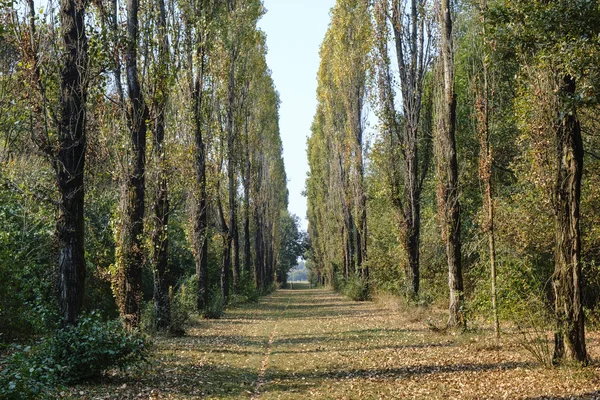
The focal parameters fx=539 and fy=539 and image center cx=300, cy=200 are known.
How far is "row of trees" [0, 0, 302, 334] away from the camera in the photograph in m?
9.16

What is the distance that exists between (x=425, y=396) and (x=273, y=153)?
39.4 m

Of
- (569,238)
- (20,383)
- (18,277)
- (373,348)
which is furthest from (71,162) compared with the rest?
(569,238)

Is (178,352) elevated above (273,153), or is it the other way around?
(273,153)

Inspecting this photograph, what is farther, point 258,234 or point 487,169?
point 258,234

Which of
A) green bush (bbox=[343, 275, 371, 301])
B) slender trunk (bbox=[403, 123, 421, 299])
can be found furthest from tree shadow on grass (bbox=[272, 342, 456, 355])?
green bush (bbox=[343, 275, 371, 301])

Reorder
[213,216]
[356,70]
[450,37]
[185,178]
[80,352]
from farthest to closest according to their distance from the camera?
[213,216] < [356,70] < [185,178] < [450,37] < [80,352]

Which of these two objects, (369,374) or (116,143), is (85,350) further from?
(116,143)

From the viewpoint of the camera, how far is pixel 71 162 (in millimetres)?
9023

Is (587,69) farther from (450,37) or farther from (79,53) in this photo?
(79,53)

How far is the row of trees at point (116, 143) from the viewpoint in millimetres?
9156

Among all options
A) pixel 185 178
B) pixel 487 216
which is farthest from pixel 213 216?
pixel 487 216

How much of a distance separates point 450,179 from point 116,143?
27.7 feet

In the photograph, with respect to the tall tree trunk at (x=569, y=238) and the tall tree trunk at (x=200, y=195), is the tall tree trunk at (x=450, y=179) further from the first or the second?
the tall tree trunk at (x=200, y=195)

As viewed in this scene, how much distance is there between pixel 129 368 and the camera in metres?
9.99
